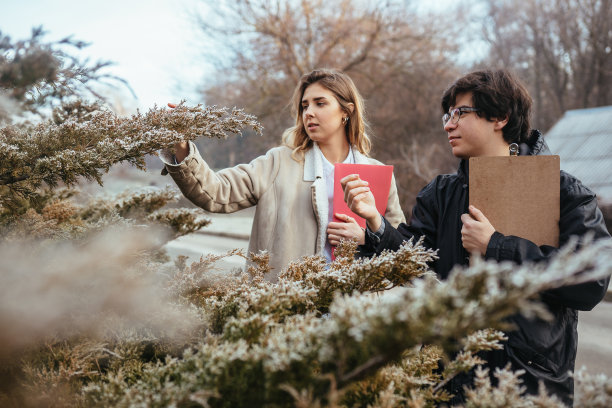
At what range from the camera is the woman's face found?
2.71 metres

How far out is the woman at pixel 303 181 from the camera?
2336mm

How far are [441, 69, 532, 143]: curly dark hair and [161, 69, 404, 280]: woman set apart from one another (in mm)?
727

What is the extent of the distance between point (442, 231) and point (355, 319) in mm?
1413

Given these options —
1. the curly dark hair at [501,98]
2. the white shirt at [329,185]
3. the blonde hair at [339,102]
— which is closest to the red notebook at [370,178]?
the white shirt at [329,185]

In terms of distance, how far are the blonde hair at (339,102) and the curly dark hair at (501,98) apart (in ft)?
3.18

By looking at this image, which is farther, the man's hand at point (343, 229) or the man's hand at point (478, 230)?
the man's hand at point (343, 229)

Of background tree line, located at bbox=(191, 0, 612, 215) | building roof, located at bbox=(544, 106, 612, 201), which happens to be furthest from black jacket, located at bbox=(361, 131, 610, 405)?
background tree line, located at bbox=(191, 0, 612, 215)

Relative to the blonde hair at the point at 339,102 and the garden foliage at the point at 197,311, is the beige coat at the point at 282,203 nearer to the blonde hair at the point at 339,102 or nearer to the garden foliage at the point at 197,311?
the blonde hair at the point at 339,102

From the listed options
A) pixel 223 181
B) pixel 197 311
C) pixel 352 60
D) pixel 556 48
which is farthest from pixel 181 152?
pixel 556 48

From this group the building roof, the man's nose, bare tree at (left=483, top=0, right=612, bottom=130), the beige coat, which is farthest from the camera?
bare tree at (left=483, top=0, right=612, bottom=130)

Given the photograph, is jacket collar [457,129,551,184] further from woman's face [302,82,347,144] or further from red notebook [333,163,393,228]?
woman's face [302,82,347,144]

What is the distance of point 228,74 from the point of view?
15.3m

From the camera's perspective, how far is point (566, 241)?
4.92 ft

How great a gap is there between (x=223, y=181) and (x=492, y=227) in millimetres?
1294
